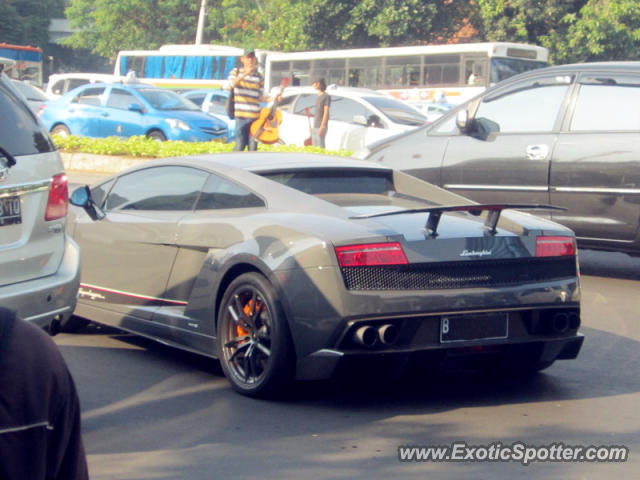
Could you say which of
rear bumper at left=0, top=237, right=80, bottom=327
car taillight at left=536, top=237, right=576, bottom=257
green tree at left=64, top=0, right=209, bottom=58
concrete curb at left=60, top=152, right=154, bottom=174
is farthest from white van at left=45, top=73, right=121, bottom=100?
car taillight at left=536, top=237, right=576, bottom=257

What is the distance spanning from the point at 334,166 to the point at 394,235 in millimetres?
1205

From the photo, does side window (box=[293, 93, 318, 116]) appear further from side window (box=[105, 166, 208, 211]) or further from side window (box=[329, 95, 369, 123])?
side window (box=[105, 166, 208, 211])

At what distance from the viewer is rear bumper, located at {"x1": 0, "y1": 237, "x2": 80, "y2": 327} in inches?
193

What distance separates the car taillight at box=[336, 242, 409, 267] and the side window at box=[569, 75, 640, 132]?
14.0ft

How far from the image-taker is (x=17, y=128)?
5.17 m

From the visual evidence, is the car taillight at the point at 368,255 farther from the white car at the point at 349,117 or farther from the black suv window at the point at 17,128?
the white car at the point at 349,117

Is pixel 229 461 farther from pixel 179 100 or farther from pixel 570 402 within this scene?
pixel 179 100

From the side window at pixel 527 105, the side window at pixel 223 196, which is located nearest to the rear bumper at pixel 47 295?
the side window at pixel 223 196

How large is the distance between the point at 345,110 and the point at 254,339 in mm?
15880

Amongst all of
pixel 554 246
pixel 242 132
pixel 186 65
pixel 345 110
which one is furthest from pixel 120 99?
pixel 186 65

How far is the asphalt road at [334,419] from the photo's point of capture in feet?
14.3

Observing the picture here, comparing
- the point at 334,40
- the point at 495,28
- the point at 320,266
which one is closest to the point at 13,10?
the point at 334,40

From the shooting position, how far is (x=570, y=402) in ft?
17.7

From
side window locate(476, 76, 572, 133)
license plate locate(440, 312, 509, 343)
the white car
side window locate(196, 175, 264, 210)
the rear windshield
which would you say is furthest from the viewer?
the white car
